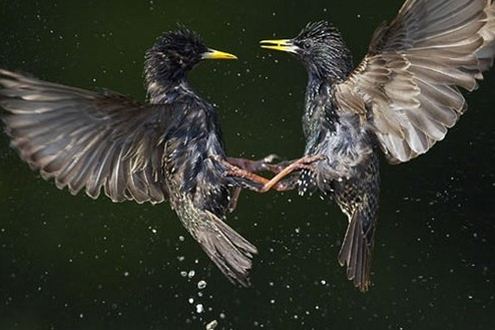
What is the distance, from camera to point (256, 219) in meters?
6.60

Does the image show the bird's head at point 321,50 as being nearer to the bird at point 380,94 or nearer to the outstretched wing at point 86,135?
the bird at point 380,94

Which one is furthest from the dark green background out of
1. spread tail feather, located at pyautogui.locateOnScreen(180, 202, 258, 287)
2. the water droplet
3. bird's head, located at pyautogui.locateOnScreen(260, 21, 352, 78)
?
spread tail feather, located at pyautogui.locateOnScreen(180, 202, 258, 287)

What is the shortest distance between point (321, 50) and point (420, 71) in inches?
16.1

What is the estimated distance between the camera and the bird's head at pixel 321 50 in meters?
4.80

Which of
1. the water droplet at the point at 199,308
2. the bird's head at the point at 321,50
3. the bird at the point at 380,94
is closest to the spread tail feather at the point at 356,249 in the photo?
the bird at the point at 380,94

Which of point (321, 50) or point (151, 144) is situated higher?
point (321, 50)

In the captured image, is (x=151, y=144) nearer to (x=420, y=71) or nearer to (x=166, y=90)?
(x=166, y=90)

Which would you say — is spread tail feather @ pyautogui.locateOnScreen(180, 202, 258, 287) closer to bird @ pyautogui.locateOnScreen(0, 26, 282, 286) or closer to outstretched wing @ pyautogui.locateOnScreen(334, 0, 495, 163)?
bird @ pyautogui.locateOnScreen(0, 26, 282, 286)

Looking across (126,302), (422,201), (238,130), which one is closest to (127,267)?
(126,302)

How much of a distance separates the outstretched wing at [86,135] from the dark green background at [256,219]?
1706mm

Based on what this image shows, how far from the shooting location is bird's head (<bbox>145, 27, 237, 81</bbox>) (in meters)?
4.85

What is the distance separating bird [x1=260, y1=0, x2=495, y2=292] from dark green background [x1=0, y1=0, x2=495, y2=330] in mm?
1578

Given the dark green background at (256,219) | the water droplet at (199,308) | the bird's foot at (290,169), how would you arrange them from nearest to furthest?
the bird's foot at (290,169)
the dark green background at (256,219)
the water droplet at (199,308)

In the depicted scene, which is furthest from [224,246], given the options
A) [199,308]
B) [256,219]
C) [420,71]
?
[199,308]
